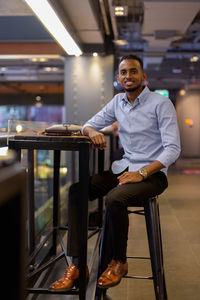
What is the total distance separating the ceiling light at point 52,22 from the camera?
2.82 meters

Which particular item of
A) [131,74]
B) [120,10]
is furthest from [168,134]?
[120,10]

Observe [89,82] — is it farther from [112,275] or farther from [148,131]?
[112,275]

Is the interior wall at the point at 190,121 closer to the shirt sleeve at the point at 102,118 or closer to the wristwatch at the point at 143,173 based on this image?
the shirt sleeve at the point at 102,118

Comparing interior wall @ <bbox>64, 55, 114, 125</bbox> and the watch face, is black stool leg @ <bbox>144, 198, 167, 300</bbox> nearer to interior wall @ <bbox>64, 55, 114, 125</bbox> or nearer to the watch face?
the watch face

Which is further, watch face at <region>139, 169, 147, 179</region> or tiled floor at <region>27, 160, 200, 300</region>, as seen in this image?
tiled floor at <region>27, 160, 200, 300</region>

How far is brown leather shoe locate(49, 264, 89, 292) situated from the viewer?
176cm

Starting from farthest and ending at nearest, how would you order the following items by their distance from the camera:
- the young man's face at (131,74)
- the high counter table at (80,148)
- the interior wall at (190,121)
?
the interior wall at (190,121), the young man's face at (131,74), the high counter table at (80,148)

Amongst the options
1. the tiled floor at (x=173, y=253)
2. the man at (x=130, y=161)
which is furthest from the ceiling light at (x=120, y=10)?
the man at (x=130, y=161)

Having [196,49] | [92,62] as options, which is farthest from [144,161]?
[196,49]

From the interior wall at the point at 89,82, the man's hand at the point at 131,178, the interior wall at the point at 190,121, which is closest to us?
the man's hand at the point at 131,178

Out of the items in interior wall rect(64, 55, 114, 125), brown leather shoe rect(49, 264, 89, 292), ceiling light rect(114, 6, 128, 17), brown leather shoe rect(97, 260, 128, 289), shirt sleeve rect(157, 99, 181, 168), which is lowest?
brown leather shoe rect(49, 264, 89, 292)

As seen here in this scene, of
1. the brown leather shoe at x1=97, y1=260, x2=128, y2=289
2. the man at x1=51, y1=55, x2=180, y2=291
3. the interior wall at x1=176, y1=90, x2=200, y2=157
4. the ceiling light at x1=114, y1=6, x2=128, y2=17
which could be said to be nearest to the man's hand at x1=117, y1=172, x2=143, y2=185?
the man at x1=51, y1=55, x2=180, y2=291

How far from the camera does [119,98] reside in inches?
85.4

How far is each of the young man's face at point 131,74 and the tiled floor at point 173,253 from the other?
127cm
